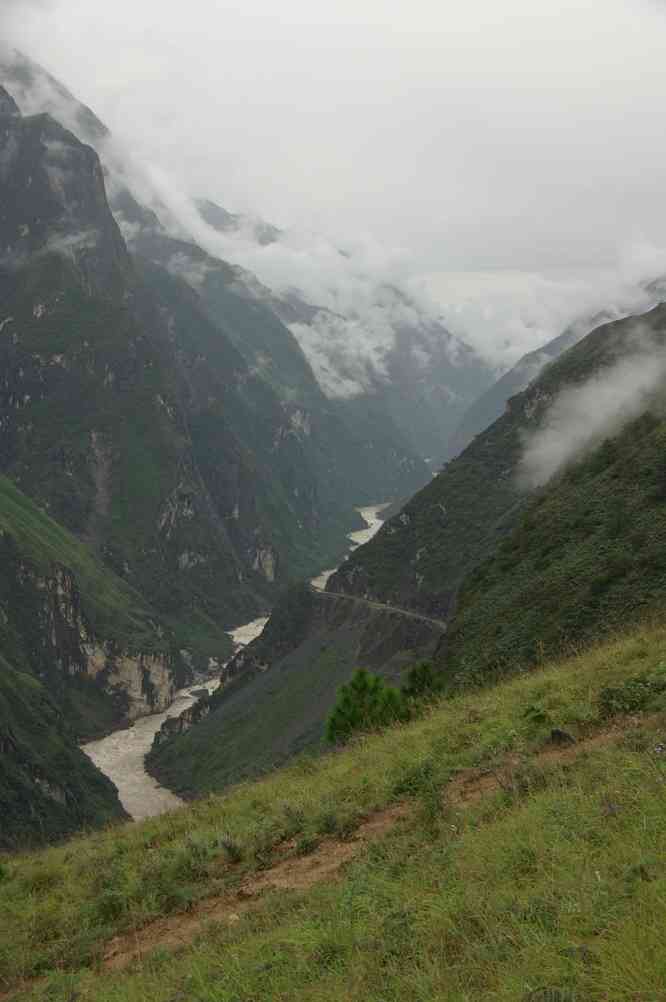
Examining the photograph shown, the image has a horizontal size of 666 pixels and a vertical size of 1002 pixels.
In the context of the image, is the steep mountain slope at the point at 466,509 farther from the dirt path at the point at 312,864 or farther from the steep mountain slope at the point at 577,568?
the dirt path at the point at 312,864

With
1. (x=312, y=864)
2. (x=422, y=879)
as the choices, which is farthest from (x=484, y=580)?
(x=422, y=879)

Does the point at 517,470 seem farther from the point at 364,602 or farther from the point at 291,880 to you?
the point at 291,880

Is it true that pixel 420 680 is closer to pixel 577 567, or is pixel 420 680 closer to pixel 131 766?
pixel 577 567

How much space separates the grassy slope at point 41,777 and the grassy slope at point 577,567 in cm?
8353

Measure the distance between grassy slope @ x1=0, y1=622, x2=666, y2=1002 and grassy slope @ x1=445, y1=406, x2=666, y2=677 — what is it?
22.6 meters

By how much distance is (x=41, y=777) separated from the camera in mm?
136875

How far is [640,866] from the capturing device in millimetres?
8445

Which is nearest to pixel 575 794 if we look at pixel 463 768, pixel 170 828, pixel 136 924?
pixel 463 768

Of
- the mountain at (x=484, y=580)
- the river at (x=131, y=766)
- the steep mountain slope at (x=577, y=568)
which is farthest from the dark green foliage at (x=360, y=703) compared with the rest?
the river at (x=131, y=766)

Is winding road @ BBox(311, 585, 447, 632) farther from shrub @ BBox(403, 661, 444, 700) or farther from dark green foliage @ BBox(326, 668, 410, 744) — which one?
dark green foliage @ BBox(326, 668, 410, 744)

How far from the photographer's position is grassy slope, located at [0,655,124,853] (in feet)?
419

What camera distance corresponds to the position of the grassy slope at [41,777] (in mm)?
127625

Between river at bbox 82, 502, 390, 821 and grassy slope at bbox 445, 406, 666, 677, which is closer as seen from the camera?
grassy slope at bbox 445, 406, 666, 677

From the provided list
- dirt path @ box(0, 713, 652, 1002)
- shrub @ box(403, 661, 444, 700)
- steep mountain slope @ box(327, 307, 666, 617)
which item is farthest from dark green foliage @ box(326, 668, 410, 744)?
steep mountain slope @ box(327, 307, 666, 617)
